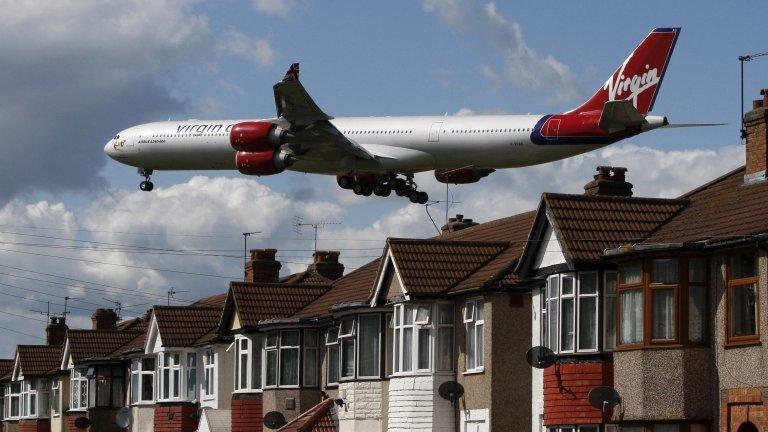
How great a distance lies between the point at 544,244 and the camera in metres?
36.5

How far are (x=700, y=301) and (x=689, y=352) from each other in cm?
104

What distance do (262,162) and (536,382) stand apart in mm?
24233

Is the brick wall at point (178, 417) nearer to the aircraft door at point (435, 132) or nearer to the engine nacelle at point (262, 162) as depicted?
the engine nacelle at point (262, 162)

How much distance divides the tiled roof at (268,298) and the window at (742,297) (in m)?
25.3

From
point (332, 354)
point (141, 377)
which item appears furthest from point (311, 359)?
point (141, 377)

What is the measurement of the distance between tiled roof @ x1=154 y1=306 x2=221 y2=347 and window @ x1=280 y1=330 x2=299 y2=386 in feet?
32.1

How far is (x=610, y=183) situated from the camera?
4341 centimetres

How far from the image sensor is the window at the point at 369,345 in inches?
1778

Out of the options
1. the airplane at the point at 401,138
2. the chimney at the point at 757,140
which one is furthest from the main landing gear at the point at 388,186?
the chimney at the point at 757,140

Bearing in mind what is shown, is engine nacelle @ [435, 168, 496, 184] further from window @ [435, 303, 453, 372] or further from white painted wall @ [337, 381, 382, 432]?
window @ [435, 303, 453, 372]

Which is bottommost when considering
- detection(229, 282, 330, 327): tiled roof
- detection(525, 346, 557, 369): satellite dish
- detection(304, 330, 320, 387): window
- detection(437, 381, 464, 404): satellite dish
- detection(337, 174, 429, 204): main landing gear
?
detection(437, 381, 464, 404): satellite dish

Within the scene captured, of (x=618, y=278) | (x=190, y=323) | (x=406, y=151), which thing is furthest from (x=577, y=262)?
(x=190, y=323)

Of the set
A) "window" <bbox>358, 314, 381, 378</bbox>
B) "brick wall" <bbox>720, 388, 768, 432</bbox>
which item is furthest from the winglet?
"brick wall" <bbox>720, 388, 768, 432</bbox>

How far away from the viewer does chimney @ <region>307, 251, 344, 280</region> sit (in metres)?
63.8
